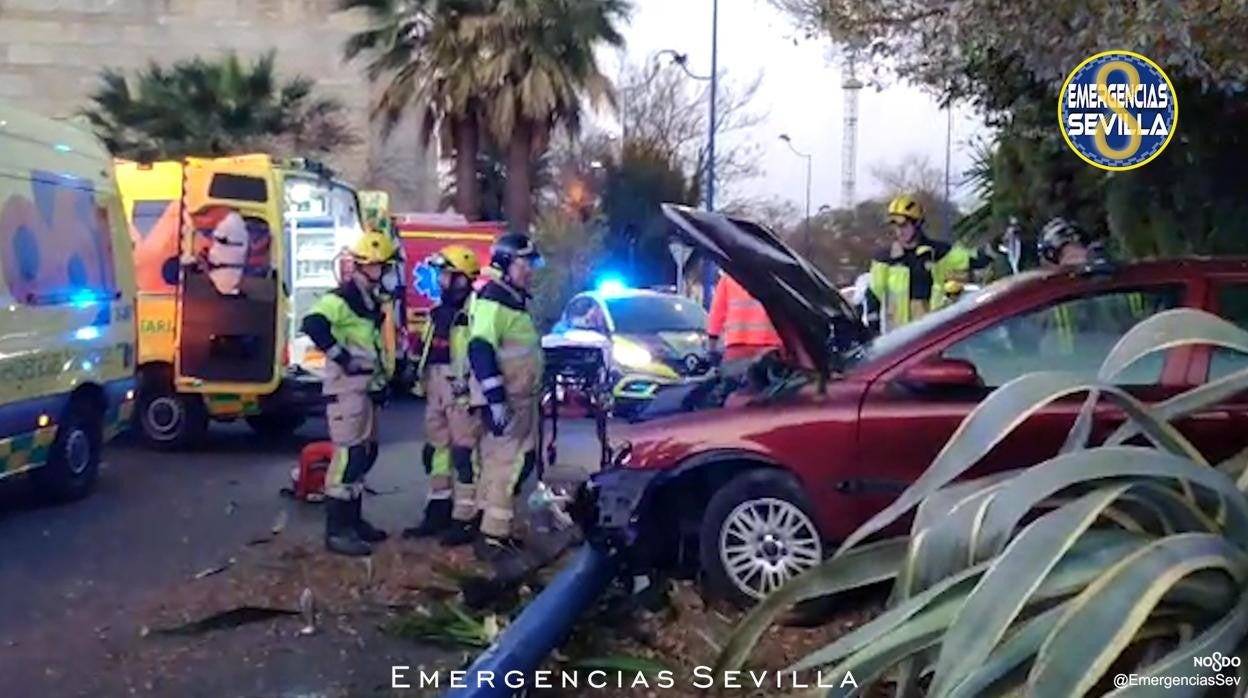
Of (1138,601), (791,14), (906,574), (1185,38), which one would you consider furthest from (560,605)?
(791,14)

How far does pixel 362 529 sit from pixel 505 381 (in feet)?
4.06

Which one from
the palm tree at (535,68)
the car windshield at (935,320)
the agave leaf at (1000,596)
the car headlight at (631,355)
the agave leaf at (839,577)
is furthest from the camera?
the palm tree at (535,68)

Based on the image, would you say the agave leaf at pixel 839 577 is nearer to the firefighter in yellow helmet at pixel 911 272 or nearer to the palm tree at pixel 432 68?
the firefighter in yellow helmet at pixel 911 272

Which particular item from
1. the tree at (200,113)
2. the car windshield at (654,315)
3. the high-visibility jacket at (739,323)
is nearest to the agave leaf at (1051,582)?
the high-visibility jacket at (739,323)

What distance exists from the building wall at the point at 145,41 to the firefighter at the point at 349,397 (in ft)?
105

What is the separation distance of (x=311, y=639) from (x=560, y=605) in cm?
136

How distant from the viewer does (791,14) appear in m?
12.8

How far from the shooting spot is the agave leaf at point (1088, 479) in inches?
123

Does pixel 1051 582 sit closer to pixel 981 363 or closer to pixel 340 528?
Answer: pixel 981 363

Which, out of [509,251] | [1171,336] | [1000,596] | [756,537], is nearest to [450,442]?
[509,251]

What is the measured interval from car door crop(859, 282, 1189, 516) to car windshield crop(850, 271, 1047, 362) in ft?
0.42

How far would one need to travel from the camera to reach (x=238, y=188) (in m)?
13.6

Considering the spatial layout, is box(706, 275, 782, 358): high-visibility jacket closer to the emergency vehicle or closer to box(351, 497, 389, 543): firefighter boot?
box(351, 497, 389, 543): firefighter boot

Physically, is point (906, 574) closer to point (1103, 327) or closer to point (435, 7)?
point (1103, 327)
